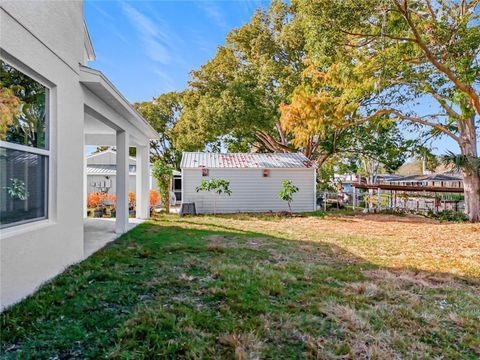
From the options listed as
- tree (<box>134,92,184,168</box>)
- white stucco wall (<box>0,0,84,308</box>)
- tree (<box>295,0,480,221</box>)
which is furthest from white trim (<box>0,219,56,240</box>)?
tree (<box>134,92,184,168</box>)

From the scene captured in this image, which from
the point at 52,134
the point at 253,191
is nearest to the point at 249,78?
the point at 253,191

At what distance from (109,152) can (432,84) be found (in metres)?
19.6

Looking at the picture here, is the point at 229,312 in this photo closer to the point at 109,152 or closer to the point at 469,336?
the point at 469,336

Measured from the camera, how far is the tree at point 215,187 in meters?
13.4

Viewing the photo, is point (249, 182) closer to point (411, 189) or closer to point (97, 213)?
point (97, 213)

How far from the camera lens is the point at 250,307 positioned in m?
3.29

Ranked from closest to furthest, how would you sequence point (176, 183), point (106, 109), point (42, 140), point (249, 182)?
point (42, 140), point (106, 109), point (249, 182), point (176, 183)

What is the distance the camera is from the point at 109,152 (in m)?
21.5

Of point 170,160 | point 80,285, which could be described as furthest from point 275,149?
point 80,285

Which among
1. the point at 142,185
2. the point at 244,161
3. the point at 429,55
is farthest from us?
the point at 244,161

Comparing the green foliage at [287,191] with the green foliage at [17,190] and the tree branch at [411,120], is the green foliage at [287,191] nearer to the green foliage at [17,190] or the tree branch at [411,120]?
the tree branch at [411,120]

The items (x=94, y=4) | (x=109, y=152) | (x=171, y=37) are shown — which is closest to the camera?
(x=94, y=4)

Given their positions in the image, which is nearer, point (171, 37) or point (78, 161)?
point (78, 161)

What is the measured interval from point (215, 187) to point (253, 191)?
223 centimetres
